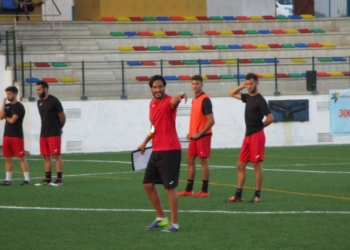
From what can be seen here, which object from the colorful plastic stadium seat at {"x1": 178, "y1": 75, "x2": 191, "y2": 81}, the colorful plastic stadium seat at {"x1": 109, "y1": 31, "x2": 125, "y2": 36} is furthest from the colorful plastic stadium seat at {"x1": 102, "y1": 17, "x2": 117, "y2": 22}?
the colorful plastic stadium seat at {"x1": 178, "y1": 75, "x2": 191, "y2": 81}

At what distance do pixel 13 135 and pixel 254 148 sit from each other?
228 inches

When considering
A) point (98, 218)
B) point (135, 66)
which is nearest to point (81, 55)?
point (135, 66)

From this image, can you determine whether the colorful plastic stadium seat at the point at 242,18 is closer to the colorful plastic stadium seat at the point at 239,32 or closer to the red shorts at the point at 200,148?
the colorful plastic stadium seat at the point at 239,32

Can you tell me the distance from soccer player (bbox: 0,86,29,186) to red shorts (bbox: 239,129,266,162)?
5.26m

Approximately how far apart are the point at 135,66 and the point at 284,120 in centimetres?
561

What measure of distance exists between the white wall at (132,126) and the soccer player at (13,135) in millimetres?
9660

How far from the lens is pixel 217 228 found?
1109 cm

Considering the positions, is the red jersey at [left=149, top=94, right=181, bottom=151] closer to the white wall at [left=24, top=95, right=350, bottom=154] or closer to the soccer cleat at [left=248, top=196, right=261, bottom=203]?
the soccer cleat at [left=248, top=196, right=261, bottom=203]

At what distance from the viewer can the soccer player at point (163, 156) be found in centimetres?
1080

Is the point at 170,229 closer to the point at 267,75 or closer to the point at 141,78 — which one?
the point at 141,78

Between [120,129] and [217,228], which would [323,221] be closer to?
[217,228]

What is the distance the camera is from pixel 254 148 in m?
13.9

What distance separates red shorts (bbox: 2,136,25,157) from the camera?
17.5 m

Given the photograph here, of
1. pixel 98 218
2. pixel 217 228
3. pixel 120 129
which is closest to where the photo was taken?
pixel 217 228
